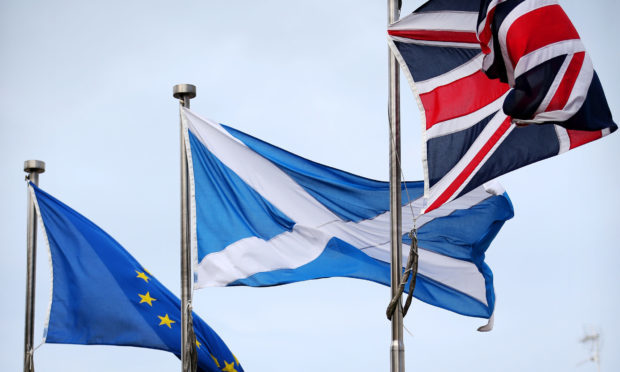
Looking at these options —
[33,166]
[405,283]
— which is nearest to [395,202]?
[405,283]

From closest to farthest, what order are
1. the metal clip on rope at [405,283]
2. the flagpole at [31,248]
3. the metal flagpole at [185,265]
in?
1. the metal clip on rope at [405,283]
2. the metal flagpole at [185,265]
3. the flagpole at [31,248]

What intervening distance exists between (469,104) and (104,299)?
7447 millimetres

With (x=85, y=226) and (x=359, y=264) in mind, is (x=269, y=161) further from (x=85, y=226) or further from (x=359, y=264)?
(x=85, y=226)

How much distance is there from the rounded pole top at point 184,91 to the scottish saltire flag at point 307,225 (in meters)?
0.33

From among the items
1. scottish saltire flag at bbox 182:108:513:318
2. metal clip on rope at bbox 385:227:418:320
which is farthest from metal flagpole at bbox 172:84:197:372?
metal clip on rope at bbox 385:227:418:320

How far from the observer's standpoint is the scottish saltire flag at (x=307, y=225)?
48.4 ft

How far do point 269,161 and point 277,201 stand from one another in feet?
2.24

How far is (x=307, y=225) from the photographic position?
1505 cm

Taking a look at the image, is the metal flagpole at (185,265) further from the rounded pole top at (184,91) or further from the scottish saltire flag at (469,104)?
the scottish saltire flag at (469,104)

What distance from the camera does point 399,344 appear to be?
39.3 feet

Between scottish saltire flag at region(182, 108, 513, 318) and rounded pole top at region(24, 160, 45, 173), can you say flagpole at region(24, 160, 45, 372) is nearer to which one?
rounded pole top at region(24, 160, 45, 173)

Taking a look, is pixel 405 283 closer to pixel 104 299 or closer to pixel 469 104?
pixel 469 104

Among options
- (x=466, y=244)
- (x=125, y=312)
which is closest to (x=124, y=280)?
(x=125, y=312)

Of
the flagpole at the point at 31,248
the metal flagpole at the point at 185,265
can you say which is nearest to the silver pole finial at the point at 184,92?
the metal flagpole at the point at 185,265
